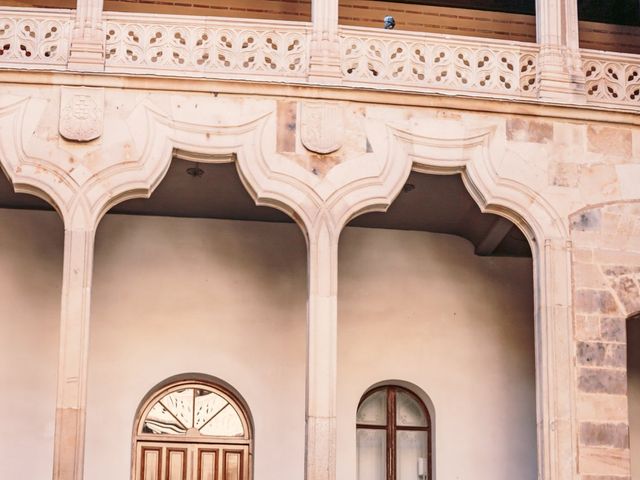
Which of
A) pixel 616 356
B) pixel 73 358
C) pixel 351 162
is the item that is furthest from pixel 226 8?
pixel 616 356

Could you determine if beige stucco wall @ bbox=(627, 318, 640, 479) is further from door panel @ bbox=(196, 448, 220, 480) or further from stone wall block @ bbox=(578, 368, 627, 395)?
door panel @ bbox=(196, 448, 220, 480)

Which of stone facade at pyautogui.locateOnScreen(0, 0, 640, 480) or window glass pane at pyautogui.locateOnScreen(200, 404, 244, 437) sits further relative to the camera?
window glass pane at pyautogui.locateOnScreen(200, 404, 244, 437)

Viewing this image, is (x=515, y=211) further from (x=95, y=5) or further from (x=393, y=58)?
(x=95, y=5)

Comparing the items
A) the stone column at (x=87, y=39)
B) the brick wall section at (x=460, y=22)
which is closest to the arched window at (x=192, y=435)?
the stone column at (x=87, y=39)

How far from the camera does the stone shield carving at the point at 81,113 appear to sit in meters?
15.1

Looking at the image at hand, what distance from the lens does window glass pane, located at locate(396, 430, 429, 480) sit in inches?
687

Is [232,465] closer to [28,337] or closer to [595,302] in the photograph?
[28,337]

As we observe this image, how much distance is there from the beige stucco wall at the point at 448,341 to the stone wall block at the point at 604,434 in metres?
2.45

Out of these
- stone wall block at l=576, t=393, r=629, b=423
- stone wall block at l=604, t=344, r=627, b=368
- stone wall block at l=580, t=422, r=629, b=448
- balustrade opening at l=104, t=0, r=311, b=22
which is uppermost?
balustrade opening at l=104, t=0, r=311, b=22

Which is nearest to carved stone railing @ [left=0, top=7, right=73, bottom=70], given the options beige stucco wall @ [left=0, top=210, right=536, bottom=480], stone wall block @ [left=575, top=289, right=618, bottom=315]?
beige stucco wall @ [left=0, top=210, right=536, bottom=480]

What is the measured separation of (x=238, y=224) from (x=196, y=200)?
0.76 m

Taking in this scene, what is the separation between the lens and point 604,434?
49.2 feet

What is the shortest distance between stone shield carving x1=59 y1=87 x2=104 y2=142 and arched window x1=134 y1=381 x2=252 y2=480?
3.48m

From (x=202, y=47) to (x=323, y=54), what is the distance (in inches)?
46.7
